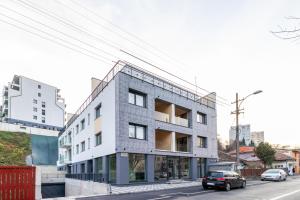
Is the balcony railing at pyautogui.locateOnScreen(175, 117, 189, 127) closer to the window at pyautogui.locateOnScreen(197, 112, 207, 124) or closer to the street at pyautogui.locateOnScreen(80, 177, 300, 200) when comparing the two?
the window at pyautogui.locateOnScreen(197, 112, 207, 124)

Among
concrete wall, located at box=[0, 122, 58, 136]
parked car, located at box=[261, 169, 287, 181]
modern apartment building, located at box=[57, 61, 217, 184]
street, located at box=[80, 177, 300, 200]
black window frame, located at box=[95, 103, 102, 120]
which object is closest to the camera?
street, located at box=[80, 177, 300, 200]

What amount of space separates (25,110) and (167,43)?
80.5 metres

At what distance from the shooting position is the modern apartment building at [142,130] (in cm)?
2584

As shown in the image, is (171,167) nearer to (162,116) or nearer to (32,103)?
(162,116)

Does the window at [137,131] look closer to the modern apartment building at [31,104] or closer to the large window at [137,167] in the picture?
the large window at [137,167]

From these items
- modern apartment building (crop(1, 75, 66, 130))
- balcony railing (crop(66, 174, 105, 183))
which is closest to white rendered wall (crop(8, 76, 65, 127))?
modern apartment building (crop(1, 75, 66, 130))

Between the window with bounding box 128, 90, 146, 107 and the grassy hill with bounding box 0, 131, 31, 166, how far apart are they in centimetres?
3573

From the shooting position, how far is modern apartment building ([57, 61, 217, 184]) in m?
25.8

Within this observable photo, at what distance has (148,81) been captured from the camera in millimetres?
29766

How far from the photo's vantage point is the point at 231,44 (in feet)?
52.1

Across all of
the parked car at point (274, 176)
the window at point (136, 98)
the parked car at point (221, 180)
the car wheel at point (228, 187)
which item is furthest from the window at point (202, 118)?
the car wheel at point (228, 187)

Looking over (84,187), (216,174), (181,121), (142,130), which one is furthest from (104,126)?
(216,174)

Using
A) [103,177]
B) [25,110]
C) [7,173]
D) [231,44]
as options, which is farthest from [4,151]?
[231,44]

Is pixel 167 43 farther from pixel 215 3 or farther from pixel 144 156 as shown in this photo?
pixel 144 156
